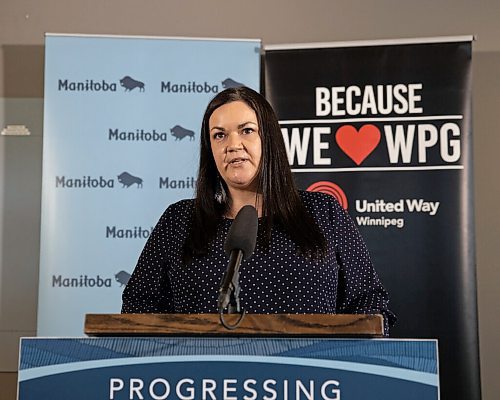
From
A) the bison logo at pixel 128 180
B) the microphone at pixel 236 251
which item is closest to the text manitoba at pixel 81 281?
the bison logo at pixel 128 180

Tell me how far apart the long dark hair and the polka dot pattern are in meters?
0.02

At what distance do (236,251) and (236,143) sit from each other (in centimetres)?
72

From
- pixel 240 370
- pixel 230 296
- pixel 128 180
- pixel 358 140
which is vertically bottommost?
pixel 240 370

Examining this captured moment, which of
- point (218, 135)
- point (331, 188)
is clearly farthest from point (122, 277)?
point (218, 135)

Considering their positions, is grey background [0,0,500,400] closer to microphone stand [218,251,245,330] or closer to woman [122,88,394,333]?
woman [122,88,394,333]

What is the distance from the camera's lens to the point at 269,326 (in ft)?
4.41

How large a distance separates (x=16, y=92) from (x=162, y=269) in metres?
2.36

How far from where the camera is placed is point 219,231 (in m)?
2.11

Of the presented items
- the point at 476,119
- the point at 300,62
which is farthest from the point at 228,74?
the point at 476,119

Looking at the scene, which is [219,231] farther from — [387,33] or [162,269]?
[387,33]

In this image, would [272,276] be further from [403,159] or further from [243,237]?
[403,159]

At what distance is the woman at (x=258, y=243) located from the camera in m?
2.01

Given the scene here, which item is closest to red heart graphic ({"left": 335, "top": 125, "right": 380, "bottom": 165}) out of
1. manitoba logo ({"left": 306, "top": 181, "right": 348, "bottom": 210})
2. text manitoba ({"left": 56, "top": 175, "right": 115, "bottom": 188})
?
manitoba logo ({"left": 306, "top": 181, "right": 348, "bottom": 210})

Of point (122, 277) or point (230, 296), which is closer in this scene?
point (230, 296)
